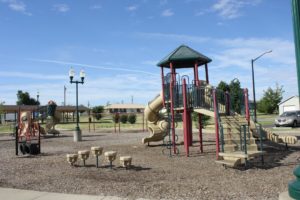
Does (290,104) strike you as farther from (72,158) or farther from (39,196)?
(39,196)

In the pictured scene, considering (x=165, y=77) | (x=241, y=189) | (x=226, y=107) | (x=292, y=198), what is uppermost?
(x=165, y=77)

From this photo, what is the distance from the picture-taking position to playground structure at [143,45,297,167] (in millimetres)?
12259

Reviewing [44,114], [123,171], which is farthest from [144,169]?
[44,114]

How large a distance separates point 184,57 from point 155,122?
5.02 metres

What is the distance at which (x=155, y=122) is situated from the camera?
20688mm

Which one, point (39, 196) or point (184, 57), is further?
point (184, 57)

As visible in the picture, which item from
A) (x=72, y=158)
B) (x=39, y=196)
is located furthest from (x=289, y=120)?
(x=39, y=196)

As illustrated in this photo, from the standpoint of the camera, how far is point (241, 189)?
7.96 metres

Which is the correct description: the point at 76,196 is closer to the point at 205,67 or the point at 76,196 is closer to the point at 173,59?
the point at 173,59

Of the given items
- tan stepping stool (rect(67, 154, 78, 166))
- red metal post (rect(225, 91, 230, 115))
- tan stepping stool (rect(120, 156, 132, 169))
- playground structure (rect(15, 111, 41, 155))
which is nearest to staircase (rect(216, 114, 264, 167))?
red metal post (rect(225, 91, 230, 115))

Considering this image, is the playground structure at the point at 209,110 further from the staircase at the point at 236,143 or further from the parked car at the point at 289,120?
the parked car at the point at 289,120

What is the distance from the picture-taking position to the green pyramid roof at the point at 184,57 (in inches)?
671

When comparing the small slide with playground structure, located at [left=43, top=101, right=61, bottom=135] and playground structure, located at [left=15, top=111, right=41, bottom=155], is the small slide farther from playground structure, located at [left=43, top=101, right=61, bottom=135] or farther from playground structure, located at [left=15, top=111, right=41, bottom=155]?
playground structure, located at [left=43, top=101, right=61, bottom=135]

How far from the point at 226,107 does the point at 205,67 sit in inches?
121
